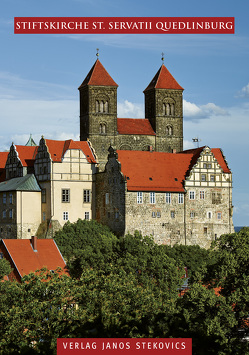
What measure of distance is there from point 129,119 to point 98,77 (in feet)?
22.2

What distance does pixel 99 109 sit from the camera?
112375mm


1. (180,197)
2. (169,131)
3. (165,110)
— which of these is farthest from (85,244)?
(165,110)

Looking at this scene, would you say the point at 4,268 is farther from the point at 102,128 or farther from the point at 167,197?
the point at 102,128

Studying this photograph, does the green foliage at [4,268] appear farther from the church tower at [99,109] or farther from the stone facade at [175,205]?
the church tower at [99,109]


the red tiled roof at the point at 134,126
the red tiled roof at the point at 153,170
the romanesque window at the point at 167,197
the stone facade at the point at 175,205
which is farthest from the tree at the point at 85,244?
the red tiled roof at the point at 134,126

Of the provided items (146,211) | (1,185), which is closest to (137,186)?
(146,211)

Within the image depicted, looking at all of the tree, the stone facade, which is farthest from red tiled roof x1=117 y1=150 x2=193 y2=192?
the tree

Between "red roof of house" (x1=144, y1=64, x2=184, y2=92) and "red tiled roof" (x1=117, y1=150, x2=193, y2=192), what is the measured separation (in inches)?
665

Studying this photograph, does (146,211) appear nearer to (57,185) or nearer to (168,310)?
(57,185)

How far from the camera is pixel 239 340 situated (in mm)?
51656

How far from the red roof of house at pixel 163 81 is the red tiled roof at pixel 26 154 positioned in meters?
20.6

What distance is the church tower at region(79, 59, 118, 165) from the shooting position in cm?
11138

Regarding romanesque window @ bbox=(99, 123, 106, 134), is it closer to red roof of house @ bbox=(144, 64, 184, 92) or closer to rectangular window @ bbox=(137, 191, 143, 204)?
red roof of house @ bbox=(144, 64, 184, 92)

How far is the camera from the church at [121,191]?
314 ft
